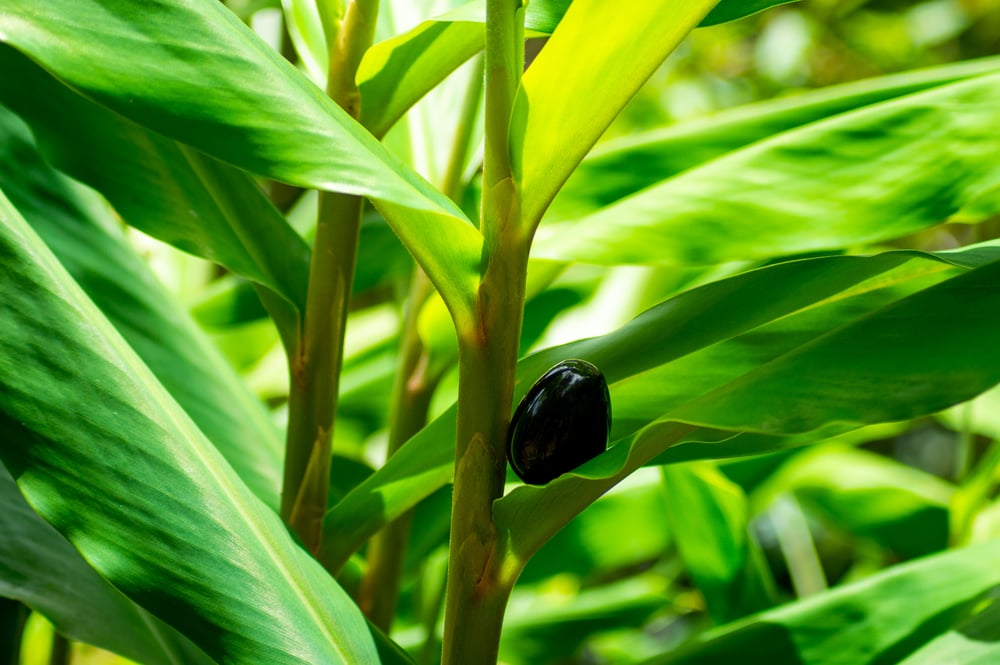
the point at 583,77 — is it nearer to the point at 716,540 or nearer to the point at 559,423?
the point at 559,423

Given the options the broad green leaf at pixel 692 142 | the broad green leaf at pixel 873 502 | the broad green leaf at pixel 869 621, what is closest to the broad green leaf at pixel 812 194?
the broad green leaf at pixel 692 142

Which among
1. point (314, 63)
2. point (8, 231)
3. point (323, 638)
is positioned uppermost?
point (314, 63)

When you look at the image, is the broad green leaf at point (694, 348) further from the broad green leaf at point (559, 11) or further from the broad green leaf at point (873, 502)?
the broad green leaf at point (873, 502)

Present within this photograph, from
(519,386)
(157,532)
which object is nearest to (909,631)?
(519,386)

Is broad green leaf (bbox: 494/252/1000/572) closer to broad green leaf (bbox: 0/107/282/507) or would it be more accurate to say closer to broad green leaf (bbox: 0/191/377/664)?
broad green leaf (bbox: 0/191/377/664)

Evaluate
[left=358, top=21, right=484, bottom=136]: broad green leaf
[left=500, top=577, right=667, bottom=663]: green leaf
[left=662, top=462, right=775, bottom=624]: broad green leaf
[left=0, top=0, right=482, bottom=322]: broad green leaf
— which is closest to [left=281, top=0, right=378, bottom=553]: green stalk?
[left=358, top=21, right=484, bottom=136]: broad green leaf

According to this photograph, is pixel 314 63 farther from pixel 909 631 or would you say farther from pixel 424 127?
pixel 909 631
